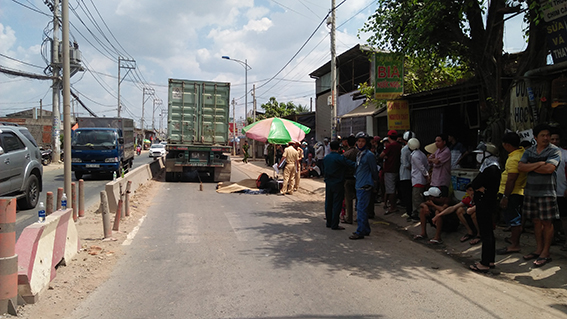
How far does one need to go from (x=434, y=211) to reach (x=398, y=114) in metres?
4.74

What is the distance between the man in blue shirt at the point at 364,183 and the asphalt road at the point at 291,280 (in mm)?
231

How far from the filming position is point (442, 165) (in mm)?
7930

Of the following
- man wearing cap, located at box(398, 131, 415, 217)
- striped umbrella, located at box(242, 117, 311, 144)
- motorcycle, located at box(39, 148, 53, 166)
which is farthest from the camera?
motorcycle, located at box(39, 148, 53, 166)

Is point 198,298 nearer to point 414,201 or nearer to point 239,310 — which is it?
point 239,310

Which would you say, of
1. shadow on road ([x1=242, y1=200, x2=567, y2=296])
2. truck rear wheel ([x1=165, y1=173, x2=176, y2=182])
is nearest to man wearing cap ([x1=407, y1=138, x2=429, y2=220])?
shadow on road ([x1=242, y1=200, x2=567, y2=296])

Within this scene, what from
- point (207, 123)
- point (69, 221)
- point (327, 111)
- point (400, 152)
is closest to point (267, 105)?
point (327, 111)

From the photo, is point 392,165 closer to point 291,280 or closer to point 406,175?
point 406,175

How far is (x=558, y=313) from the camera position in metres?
4.17

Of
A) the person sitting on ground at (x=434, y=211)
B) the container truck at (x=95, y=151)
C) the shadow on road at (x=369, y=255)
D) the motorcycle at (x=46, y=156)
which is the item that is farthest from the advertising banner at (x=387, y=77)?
the motorcycle at (x=46, y=156)

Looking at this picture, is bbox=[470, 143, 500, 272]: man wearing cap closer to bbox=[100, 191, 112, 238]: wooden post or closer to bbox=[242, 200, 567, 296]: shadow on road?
bbox=[242, 200, 567, 296]: shadow on road

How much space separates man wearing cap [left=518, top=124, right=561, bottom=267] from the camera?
537 centimetres

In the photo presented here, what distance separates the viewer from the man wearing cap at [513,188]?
5.61 metres

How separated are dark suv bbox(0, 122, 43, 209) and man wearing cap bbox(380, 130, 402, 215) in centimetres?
837

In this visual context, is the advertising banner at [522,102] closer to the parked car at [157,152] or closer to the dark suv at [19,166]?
the dark suv at [19,166]
